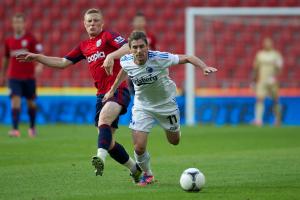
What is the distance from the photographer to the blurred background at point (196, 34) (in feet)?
71.0

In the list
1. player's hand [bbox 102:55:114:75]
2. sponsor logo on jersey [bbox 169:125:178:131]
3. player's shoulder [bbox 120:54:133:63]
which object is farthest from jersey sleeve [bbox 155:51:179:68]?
sponsor logo on jersey [bbox 169:125:178:131]

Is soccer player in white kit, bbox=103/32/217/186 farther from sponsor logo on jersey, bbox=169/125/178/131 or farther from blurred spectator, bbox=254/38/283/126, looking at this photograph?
blurred spectator, bbox=254/38/283/126

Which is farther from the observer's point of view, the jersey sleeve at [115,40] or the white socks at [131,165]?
the jersey sleeve at [115,40]

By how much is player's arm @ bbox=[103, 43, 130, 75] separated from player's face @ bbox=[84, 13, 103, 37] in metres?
0.46

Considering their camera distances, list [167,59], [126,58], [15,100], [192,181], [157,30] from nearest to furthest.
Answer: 1. [192,181]
2. [167,59]
3. [126,58]
4. [15,100]
5. [157,30]

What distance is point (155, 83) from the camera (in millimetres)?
8766

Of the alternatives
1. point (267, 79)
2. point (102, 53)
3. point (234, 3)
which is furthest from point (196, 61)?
point (234, 3)

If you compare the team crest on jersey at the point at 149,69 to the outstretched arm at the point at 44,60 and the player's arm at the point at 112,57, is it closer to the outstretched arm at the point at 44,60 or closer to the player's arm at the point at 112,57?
the player's arm at the point at 112,57

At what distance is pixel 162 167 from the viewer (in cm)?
1047

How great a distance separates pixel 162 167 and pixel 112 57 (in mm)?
2614

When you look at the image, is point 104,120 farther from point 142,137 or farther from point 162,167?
point 162,167

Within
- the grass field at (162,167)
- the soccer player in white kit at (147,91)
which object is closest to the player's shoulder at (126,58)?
the soccer player in white kit at (147,91)

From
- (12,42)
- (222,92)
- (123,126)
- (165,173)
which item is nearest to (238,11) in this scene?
(222,92)

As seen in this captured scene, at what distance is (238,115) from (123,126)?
352 cm
